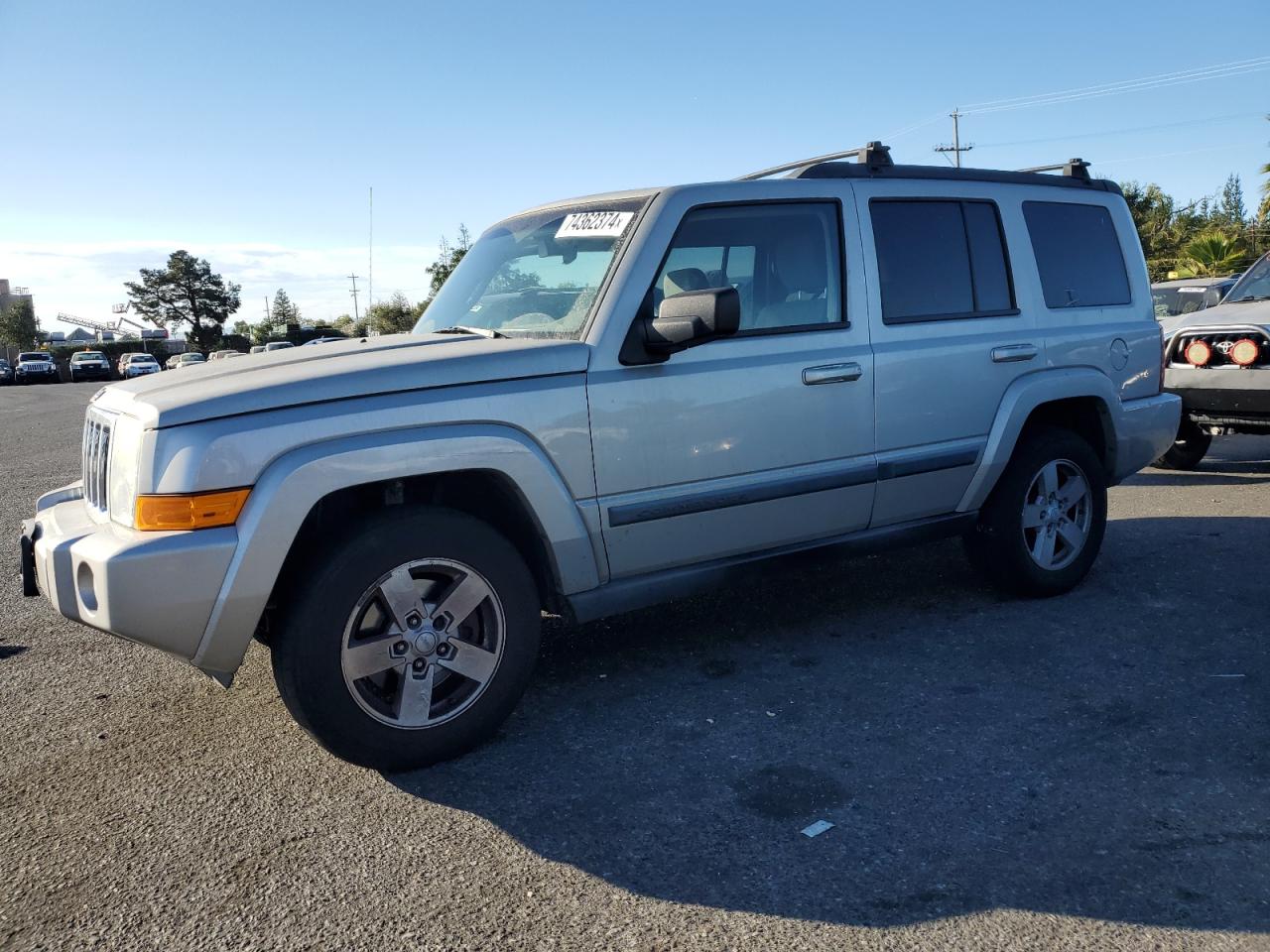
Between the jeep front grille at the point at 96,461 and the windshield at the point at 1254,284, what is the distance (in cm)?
853

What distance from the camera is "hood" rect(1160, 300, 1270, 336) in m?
7.96

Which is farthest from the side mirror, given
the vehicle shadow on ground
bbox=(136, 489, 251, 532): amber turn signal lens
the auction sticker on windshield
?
bbox=(136, 489, 251, 532): amber turn signal lens

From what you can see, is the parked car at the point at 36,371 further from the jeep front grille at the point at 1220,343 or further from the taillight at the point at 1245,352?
the taillight at the point at 1245,352

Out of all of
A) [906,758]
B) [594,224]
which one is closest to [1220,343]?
[594,224]

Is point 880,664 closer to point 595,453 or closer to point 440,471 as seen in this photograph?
point 595,453

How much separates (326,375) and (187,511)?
0.58 m

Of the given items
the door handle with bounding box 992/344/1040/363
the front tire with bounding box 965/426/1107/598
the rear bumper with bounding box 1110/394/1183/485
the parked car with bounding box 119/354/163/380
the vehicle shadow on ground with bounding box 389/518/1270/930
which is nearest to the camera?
the vehicle shadow on ground with bounding box 389/518/1270/930

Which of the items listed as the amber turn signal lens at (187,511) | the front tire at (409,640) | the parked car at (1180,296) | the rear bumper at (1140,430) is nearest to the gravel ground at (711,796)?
the front tire at (409,640)

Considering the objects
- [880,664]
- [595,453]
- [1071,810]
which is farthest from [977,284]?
[1071,810]

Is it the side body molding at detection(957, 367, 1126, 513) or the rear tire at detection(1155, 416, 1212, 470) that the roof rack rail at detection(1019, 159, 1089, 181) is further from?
the rear tire at detection(1155, 416, 1212, 470)

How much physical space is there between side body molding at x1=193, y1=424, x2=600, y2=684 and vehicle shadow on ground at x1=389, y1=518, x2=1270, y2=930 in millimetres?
724

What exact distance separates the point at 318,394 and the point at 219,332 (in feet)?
337

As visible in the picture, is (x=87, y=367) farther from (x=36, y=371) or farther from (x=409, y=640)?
(x=409, y=640)

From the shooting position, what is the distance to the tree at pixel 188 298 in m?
96.4
